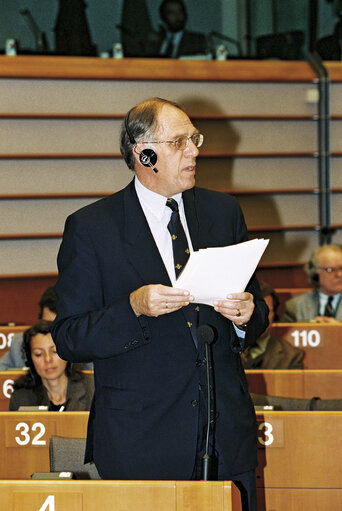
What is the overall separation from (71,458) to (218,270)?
128cm

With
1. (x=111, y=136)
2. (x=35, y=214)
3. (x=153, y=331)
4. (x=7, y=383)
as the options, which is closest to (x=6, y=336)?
(x=7, y=383)

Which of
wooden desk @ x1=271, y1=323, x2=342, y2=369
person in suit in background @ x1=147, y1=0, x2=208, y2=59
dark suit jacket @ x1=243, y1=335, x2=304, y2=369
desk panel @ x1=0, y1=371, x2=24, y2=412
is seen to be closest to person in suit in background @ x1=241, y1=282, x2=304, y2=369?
dark suit jacket @ x1=243, y1=335, x2=304, y2=369

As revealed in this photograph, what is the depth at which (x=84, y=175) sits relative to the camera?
779cm

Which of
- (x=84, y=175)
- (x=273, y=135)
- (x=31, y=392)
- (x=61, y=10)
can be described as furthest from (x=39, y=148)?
(x=31, y=392)

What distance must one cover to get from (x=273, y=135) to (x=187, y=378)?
21.0ft

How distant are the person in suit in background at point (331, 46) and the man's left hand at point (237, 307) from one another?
705 cm

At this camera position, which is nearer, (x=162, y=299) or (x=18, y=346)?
(x=162, y=299)

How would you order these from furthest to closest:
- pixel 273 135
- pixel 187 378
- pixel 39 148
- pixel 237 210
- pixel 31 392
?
pixel 273 135, pixel 39 148, pixel 31 392, pixel 237 210, pixel 187 378

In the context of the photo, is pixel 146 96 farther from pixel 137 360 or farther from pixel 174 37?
pixel 137 360

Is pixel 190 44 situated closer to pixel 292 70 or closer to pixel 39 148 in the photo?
pixel 292 70

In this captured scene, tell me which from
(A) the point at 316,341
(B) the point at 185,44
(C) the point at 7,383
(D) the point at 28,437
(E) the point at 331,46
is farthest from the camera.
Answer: (E) the point at 331,46

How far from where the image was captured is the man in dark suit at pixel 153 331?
1.97 metres

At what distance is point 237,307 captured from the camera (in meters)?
1.90

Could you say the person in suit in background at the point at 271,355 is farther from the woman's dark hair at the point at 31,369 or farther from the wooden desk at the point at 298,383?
the woman's dark hair at the point at 31,369
